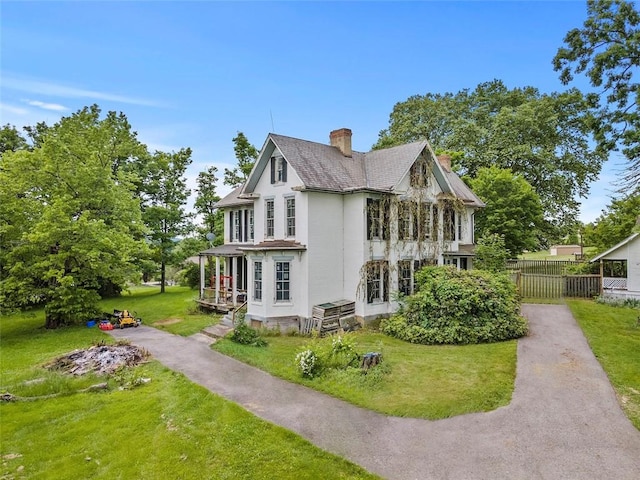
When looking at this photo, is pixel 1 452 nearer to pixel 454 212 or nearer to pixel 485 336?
pixel 485 336

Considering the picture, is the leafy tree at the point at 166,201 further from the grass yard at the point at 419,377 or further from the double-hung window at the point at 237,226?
the grass yard at the point at 419,377

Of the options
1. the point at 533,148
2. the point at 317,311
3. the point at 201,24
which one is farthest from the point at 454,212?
the point at 533,148

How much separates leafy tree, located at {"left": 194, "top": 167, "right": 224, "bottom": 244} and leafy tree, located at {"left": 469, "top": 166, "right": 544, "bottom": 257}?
23.0 m

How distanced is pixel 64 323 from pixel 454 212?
22.7 m

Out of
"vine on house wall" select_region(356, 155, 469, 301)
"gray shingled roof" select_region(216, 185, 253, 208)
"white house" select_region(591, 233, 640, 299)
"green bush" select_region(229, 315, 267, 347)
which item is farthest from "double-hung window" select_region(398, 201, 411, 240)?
"white house" select_region(591, 233, 640, 299)

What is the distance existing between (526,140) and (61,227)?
126 feet

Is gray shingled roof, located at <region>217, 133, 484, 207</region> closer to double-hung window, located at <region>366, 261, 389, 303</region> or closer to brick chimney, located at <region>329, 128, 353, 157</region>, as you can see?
brick chimney, located at <region>329, 128, 353, 157</region>

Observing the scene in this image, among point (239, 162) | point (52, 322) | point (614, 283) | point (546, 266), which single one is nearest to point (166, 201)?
point (239, 162)

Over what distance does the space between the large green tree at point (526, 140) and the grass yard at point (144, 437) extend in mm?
34412

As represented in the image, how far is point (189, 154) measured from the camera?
114ft

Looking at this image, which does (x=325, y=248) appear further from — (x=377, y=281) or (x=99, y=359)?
(x=99, y=359)

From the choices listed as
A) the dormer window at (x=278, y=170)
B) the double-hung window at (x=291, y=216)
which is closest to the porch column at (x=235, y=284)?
the double-hung window at (x=291, y=216)

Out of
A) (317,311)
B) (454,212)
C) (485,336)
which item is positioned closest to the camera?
(485,336)

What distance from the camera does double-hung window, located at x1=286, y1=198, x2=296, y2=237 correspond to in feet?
59.3
